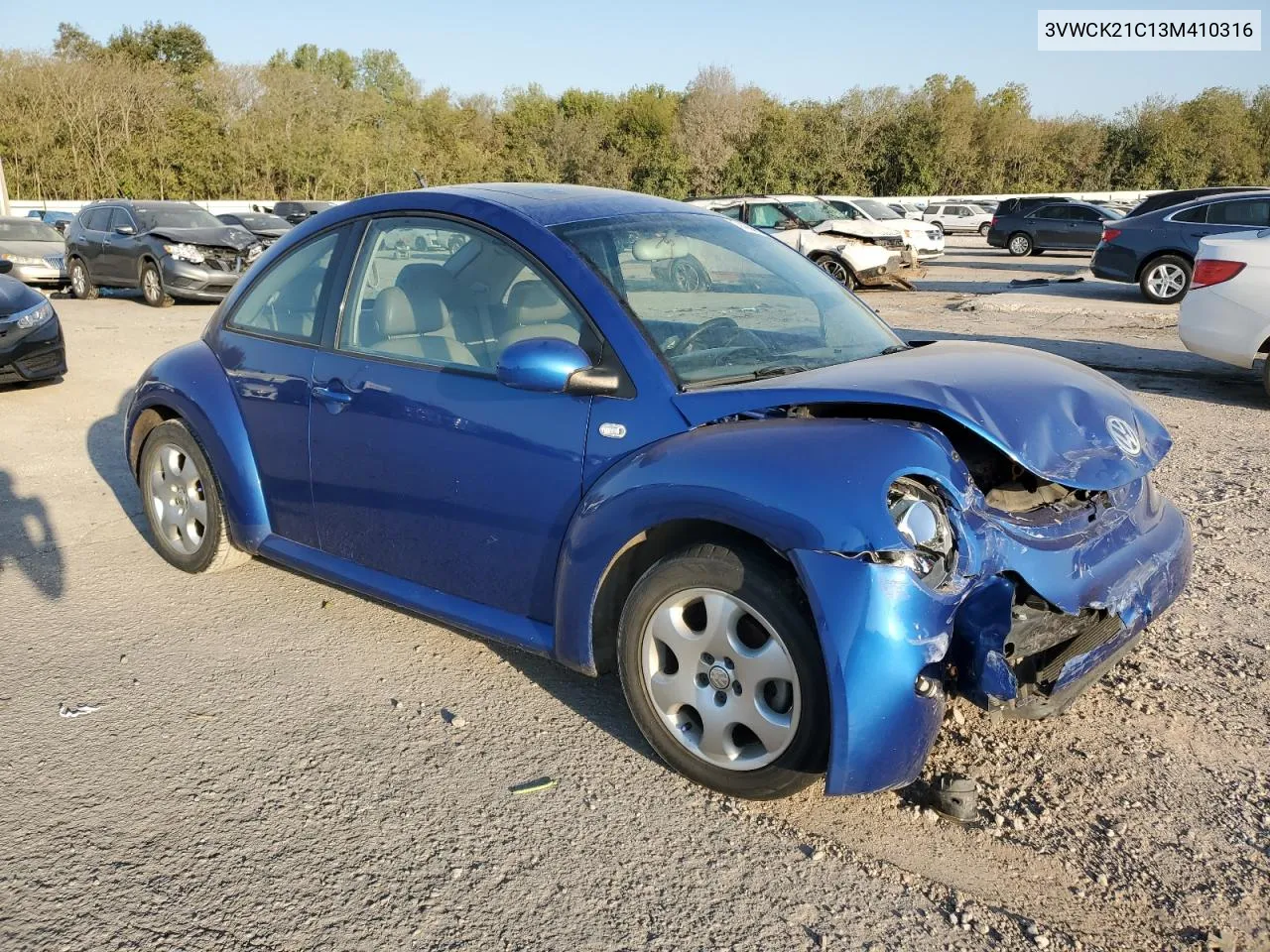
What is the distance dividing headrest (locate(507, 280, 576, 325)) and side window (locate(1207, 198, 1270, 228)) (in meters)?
16.0

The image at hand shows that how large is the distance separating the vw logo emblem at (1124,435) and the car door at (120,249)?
17.3 meters

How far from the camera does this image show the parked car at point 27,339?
9.08 meters

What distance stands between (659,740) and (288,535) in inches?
77.9

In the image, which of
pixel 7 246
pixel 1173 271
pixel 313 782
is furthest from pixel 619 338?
pixel 7 246

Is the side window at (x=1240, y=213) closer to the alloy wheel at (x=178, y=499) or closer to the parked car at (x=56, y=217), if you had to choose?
the alloy wheel at (x=178, y=499)

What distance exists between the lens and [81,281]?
61.6ft

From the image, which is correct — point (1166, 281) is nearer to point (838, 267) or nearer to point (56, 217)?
point (838, 267)

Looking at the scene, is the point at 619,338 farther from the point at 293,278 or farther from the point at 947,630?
the point at 293,278

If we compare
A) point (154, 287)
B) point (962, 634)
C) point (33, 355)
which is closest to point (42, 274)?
point (154, 287)

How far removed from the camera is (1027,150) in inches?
2320

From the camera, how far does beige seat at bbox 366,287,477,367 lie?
3654 millimetres

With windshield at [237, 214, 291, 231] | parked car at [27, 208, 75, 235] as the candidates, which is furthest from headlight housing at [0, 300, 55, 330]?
parked car at [27, 208, 75, 235]

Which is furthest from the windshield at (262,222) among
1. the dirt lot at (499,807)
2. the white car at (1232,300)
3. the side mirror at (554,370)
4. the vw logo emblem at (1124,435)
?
the vw logo emblem at (1124,435)

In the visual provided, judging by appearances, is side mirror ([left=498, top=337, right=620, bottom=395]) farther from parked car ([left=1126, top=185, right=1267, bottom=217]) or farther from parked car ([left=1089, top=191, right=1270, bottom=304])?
parked car ([left=1126, top=185, right=1267, bottom=217])
